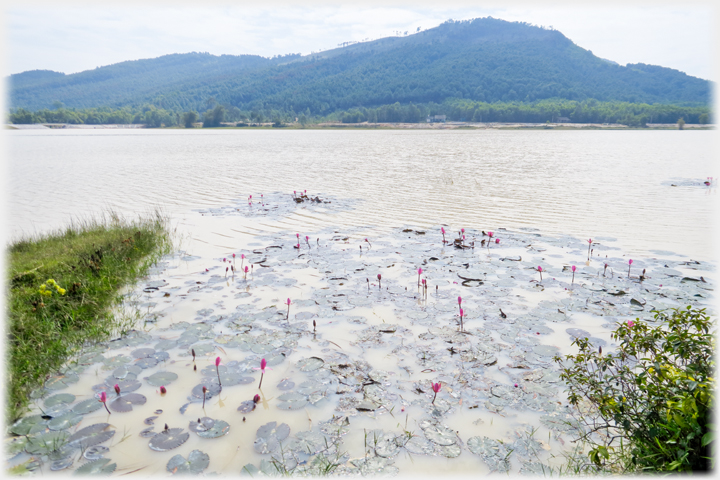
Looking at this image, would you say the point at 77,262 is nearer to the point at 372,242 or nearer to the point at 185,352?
the point at 185,352

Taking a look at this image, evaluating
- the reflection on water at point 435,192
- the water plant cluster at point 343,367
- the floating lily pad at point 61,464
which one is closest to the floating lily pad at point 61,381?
the water plant cluster at point 343,367

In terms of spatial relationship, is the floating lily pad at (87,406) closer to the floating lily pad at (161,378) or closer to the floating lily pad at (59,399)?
the floating lily pad at (59,399)

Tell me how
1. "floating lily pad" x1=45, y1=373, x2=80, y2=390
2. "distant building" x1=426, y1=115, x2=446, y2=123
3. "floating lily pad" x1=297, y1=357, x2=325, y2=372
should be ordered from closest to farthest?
"floating lily pad" x1=45, y1=373, x2=80, y2=390 → "floating lily pad" x1=297, y1=357, x2=325, y2=372 → "distant building" x1=426, y1=115, x2=446, y2=123

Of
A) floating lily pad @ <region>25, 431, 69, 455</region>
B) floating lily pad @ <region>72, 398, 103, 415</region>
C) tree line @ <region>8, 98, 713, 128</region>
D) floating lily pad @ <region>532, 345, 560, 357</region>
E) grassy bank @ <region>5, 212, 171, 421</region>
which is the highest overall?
tree line @ <region>8, 98, 713, 128</region>

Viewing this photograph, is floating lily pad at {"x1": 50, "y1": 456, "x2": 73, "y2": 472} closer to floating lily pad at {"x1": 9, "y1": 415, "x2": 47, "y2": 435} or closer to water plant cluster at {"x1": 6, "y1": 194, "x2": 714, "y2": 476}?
water plant cluster at {"x1": 6, "y1": 194, "x2": 714, "y2": 476}

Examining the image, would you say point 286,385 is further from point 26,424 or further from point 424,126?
point 424,126

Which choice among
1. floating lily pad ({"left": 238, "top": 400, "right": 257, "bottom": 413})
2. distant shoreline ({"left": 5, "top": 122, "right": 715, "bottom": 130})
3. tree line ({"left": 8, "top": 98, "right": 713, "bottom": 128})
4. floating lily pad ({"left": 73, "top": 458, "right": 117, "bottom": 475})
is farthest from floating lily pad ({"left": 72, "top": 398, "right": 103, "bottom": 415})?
tree line ({"left": 8, "top": 98, "right": 713, "bottom": 128})
